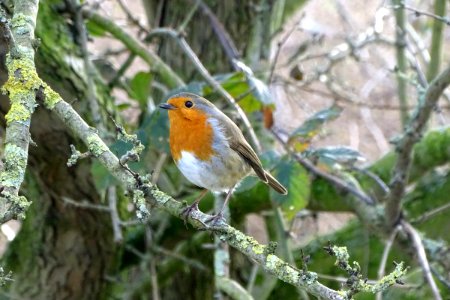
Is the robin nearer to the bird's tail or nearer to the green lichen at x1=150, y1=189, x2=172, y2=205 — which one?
the bird's tail

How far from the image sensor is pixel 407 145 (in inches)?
110

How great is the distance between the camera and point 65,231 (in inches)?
133

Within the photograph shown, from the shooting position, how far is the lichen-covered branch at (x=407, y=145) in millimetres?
2631

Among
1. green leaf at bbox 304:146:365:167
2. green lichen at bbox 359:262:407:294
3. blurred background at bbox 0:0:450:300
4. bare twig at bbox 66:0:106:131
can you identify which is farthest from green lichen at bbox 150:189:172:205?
bare twig at bbox 66:0:106:131

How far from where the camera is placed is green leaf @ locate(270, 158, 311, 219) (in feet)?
9.08

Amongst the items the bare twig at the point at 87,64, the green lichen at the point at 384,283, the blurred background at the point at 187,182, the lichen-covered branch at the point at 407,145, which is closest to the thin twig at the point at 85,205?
the blurred background at the point at 187,182

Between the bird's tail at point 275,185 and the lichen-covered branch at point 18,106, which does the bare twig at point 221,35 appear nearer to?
the bird's tail at point 275,185

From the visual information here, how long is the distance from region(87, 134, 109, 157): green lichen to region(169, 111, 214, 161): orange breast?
0.70 m

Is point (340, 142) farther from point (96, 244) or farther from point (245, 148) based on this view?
point (245, 148)

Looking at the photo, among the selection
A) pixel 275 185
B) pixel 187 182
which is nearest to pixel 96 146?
pixel 275 185

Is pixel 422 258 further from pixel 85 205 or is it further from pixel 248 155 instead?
pixel 85 205

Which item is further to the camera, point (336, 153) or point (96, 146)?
point (336, 153)

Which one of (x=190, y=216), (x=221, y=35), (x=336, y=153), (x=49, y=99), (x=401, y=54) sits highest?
(x=401, y=54)

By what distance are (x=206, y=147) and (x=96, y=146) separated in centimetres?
76
